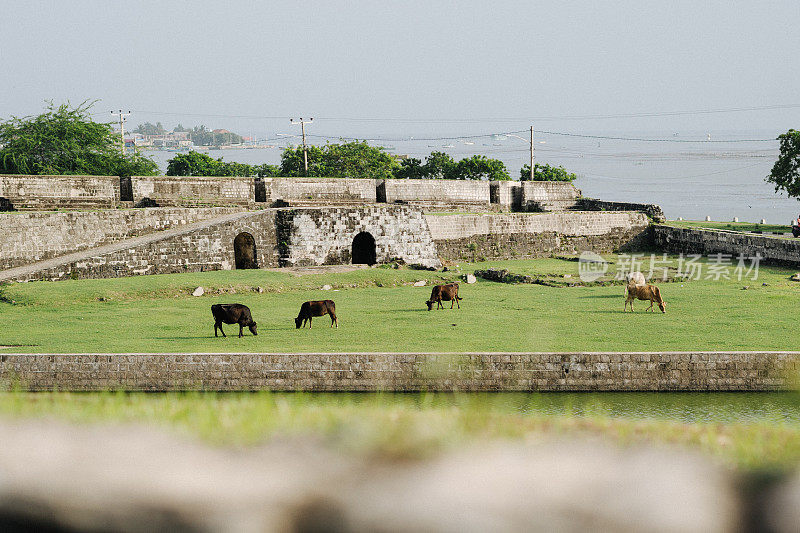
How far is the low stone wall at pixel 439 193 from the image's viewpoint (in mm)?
35469

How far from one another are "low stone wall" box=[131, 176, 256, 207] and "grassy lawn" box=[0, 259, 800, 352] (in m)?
7.50

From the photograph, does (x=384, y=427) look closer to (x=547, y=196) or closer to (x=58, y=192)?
Answer: (x=58, y=192)

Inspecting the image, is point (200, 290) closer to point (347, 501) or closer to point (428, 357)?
point (428, 357)

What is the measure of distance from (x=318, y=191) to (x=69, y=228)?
11.5 metres

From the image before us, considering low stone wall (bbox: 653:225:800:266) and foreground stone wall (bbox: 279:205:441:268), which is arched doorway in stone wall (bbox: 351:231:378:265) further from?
low stone wall (bbox: 653:225:800:266)

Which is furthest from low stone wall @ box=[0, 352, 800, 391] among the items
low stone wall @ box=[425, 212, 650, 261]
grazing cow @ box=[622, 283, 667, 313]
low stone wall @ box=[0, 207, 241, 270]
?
low stone wall @ box=[425, 212, 650, 261]

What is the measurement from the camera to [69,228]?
24219mm

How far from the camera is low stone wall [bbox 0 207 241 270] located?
22922 mm

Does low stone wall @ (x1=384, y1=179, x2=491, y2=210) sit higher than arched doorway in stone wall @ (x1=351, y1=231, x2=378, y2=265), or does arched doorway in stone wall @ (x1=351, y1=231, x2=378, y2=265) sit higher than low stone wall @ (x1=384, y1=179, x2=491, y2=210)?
low stone wall @ (x1=384, y1=179, x2=491, y2=210)

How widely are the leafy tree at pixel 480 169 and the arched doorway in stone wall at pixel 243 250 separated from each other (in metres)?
29.3

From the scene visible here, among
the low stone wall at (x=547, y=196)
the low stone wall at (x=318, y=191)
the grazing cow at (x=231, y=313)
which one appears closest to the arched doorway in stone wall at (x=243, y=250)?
the low stone wall at (x=318, y=191)

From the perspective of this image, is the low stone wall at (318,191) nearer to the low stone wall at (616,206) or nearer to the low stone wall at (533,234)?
the low stone wall at (533,234)

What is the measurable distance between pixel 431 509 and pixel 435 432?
452 mm

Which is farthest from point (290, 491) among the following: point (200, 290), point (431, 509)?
point (200, 290)
